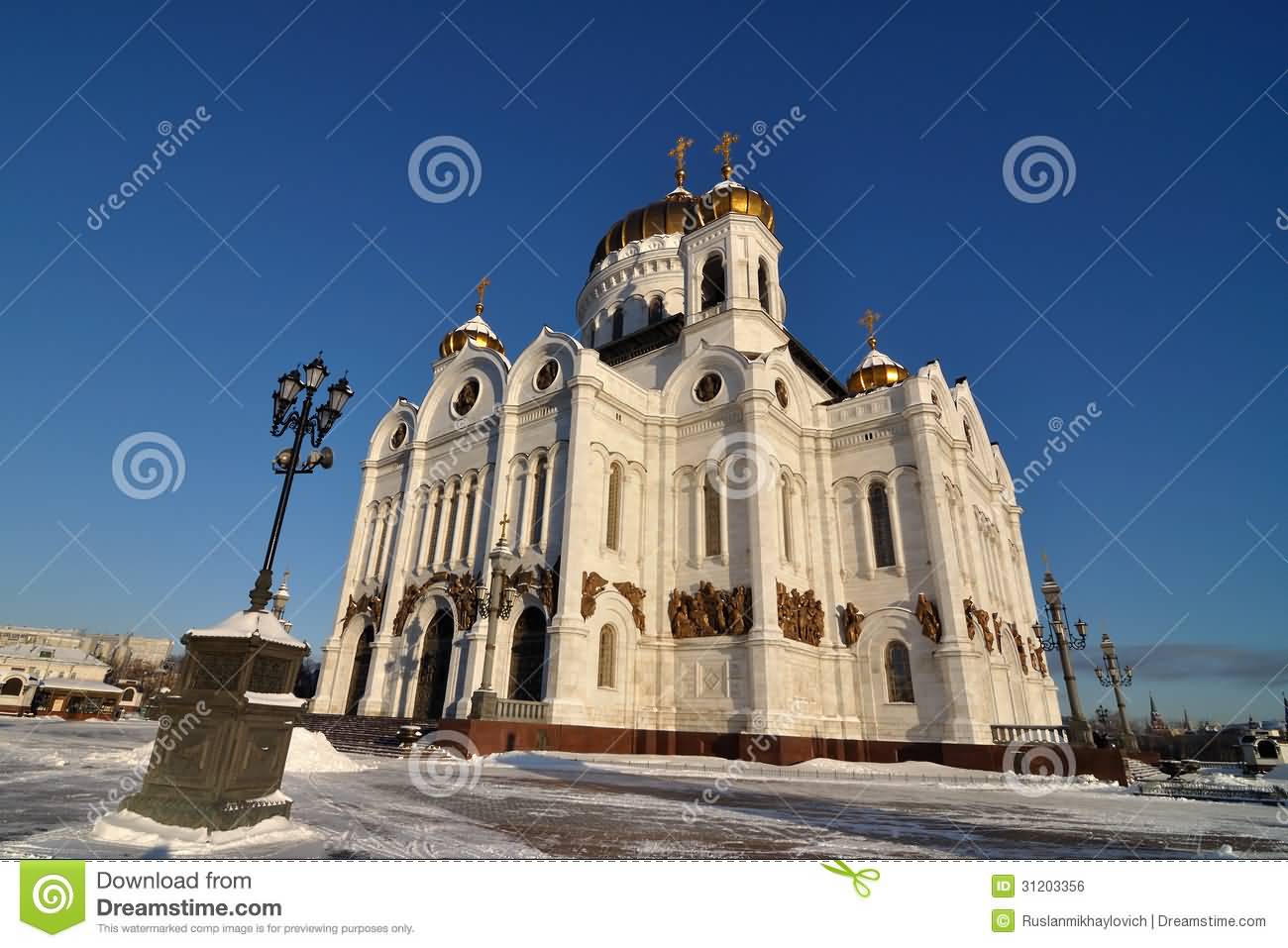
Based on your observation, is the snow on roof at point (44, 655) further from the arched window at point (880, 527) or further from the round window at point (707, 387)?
the arched window at point (880, 527)

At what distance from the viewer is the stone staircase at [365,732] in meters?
15.4

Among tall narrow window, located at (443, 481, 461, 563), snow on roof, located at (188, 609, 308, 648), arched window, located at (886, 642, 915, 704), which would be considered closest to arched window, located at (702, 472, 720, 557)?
arched window, located at (886, 642, 915, 704)

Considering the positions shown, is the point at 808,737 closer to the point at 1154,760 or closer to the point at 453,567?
the point at 453,567

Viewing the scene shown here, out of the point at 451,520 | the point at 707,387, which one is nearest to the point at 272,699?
the point at 451,520

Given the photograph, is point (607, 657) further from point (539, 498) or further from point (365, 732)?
point (365, 732)

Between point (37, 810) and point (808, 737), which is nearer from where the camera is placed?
point (37, 810)

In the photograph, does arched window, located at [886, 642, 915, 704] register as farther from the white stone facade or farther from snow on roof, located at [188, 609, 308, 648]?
snow on roof, located at [188, 609, 308, 648]

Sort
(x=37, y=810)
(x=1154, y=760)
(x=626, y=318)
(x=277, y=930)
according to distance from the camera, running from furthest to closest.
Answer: (x=626, y=318) → (x=1154, y=760) → (x=37, y=810) → (x=277, y=930)

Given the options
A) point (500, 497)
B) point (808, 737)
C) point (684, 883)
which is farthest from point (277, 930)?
point (500, 497)

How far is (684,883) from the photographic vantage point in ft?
9.70

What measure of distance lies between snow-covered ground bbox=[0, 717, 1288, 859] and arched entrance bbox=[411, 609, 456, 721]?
28.1 feet

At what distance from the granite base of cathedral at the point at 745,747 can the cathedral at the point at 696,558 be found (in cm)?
9

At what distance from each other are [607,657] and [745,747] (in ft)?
15.6

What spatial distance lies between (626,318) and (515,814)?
2895 cm
